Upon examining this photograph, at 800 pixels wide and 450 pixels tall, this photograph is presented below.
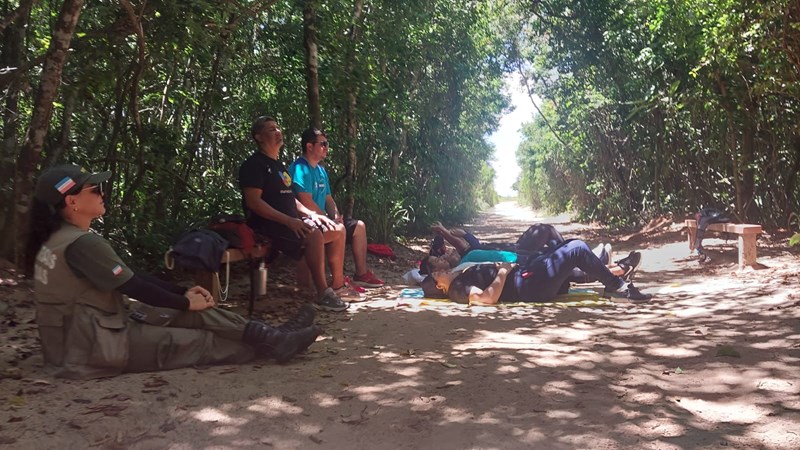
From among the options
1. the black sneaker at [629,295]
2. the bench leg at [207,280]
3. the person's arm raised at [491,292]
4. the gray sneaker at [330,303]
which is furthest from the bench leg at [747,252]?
the bench leg at [207,280]

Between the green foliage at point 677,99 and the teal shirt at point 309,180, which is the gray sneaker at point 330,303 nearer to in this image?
the teal shirt at point 309,180

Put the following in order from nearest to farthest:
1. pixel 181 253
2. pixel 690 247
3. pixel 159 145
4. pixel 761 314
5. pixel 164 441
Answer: pixel 164 441, pixel 181 253, pixel 761 314, pixel 159 145, pixel 690 247

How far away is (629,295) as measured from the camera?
5.92m

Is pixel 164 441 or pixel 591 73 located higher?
pixel 591 73

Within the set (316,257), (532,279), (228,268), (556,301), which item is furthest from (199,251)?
(556,301)

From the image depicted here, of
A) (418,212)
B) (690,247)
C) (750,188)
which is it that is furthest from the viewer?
(418,212)

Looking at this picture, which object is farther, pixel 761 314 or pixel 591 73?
pixel 591 73

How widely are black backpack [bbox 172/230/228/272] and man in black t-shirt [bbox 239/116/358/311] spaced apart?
1028 millimetres

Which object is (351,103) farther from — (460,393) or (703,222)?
(460,393)

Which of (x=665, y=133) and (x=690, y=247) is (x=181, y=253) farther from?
(x=665, y=133)

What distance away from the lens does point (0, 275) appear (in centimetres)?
454

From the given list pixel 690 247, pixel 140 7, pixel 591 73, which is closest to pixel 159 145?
pixel 140 7

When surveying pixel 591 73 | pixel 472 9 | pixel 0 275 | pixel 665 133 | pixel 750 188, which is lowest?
pixel 0 275

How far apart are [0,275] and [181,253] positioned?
156 centimetres
